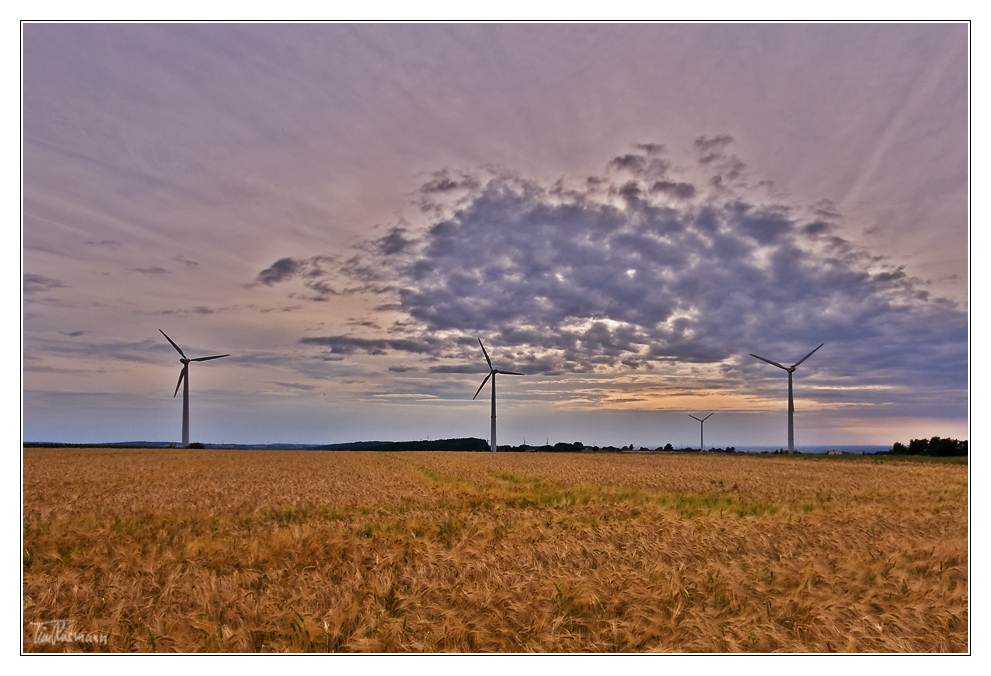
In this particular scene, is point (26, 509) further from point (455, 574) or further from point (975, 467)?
point (975, 467)

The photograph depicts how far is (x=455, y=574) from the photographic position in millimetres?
7359

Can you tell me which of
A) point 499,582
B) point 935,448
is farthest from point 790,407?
point 499,582

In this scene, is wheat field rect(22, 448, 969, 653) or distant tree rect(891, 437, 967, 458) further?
distant tree rect(891, 437, 967, 458)

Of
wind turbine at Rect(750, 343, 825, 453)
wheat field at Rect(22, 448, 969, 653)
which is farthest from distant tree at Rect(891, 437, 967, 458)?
wheat field at Rect(22, 448, 969, 653)

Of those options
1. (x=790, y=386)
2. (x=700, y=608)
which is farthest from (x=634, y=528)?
(x=790, y=386)

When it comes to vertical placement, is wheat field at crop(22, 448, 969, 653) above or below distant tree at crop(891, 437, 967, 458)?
above

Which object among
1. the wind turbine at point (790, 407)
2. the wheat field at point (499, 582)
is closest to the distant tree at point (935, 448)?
the wind turbine at point (790, 407)

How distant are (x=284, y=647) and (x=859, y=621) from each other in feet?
19.6

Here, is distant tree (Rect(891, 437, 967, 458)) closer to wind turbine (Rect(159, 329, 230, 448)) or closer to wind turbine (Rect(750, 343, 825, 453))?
wind turbine (Rect(750, 343, 825, 453))

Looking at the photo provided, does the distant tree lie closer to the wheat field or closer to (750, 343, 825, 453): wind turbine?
(750, 343, 825, 453): wind turbine

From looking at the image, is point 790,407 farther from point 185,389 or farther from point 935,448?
point 185,389

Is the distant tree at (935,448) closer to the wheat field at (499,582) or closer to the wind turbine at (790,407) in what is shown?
the wind turbine at (790,407)

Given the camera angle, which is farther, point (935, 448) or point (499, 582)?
point (935, 448)

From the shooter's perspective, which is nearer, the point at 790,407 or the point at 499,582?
the point at 499,582
